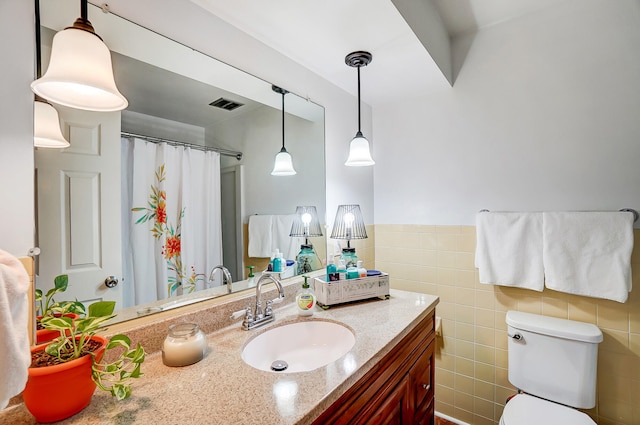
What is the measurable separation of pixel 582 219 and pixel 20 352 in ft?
6.71

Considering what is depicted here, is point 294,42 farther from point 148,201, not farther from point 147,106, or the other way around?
point 148,201

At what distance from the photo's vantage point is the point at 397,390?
1.08 m

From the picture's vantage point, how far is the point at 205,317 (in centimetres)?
107

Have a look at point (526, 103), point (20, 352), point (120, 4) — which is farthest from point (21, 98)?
point (526, 103)

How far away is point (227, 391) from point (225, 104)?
1.08m

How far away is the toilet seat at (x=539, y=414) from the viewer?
1.26m

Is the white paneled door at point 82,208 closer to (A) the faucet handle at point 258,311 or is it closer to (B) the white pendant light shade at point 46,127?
(B) the white pendant light shade at point 46,127

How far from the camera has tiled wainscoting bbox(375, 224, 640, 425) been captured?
1.42 meters

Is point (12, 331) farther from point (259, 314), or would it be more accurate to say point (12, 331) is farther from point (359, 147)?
point (359, 147)

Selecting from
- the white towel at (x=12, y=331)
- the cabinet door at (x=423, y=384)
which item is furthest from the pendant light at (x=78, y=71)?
the cabinet door at (x=423, y=384)

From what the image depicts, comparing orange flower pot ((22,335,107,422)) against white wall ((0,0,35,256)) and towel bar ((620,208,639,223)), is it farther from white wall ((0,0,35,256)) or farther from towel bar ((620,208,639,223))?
towel bar ((620,208,639,223))

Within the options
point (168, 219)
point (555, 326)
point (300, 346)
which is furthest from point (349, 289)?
point (555, 326)

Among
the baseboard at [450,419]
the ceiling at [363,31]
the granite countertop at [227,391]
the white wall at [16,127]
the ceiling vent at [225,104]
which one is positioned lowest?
the baseboard at [450,419]

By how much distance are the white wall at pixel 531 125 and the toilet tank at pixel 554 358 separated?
61 cm
